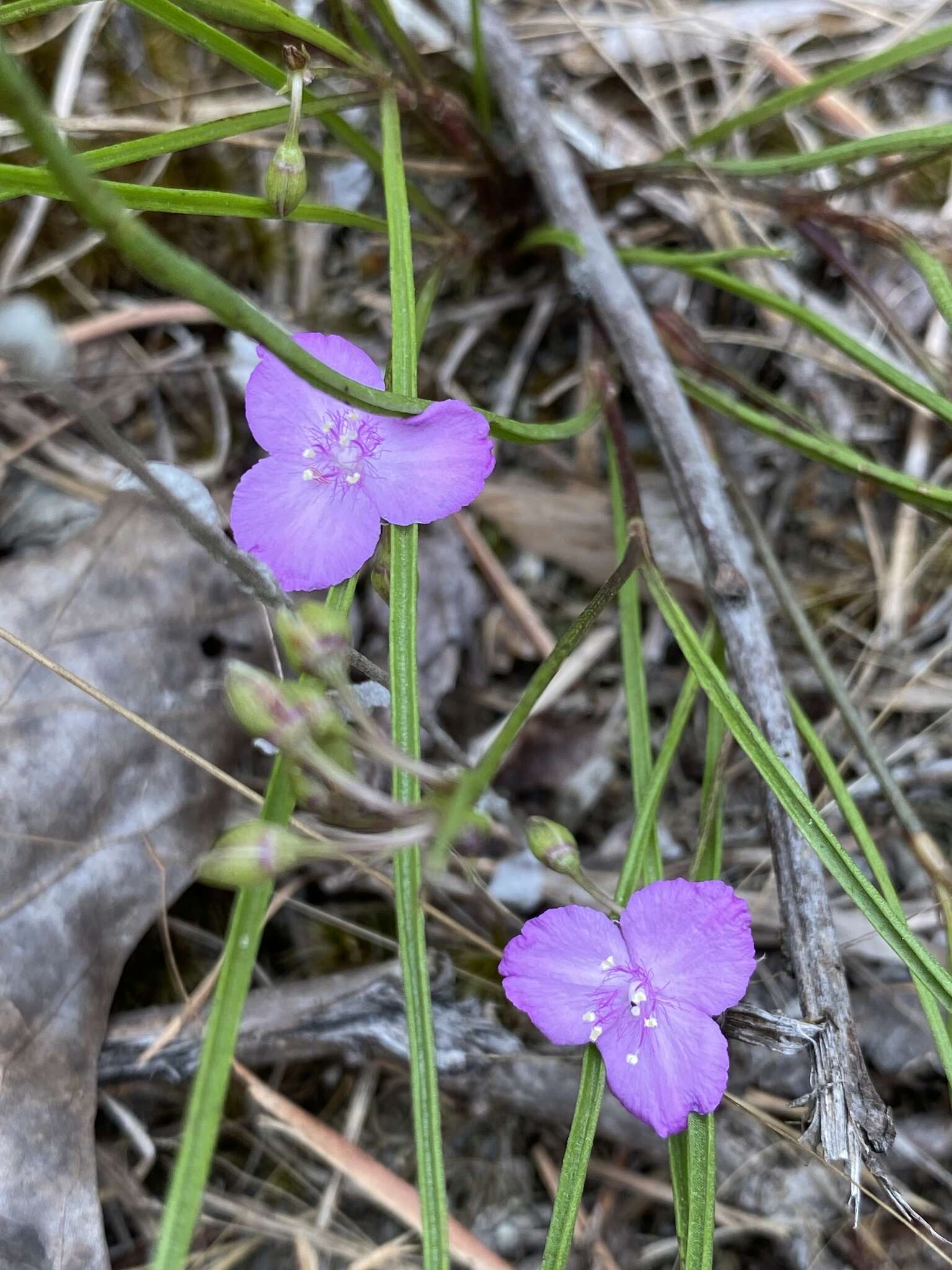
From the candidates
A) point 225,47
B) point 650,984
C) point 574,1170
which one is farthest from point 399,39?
point 574,1170

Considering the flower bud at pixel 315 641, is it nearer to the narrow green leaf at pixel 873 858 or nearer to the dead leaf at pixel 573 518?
the narrow green leaf at pixel 873 858

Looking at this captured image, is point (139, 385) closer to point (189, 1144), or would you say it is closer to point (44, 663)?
point (44, 663)

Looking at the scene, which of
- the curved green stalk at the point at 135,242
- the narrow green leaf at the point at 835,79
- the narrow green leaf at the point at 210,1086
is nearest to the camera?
the curved green stalk at the point at 135,242

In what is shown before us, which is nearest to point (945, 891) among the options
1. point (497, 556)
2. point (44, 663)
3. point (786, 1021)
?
point (786, 1021)

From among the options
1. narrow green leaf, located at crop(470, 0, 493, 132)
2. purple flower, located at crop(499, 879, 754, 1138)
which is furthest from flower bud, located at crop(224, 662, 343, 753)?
narrow green leaf, located at crop(470, 0, 493, 132)

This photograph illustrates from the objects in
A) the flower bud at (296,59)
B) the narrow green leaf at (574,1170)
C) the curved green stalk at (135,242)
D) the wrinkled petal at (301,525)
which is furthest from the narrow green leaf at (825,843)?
the flower bud at (296,59)

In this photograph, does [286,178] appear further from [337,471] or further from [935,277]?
[935,277]

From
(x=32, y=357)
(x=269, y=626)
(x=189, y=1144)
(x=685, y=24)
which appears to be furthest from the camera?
(x=685, y=24)
